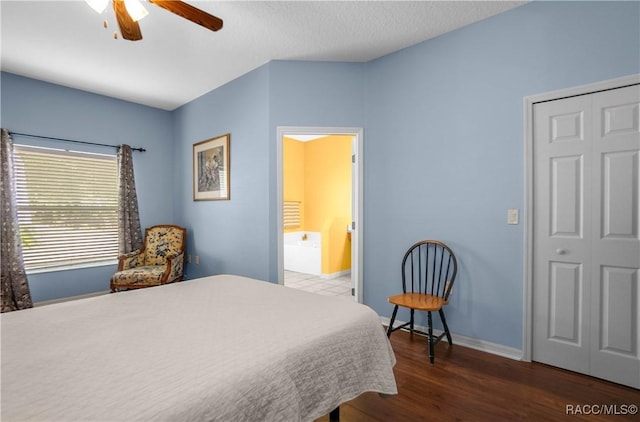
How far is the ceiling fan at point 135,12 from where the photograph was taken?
67.1 inches

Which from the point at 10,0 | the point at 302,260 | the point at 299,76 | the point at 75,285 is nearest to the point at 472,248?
the point at 299,76

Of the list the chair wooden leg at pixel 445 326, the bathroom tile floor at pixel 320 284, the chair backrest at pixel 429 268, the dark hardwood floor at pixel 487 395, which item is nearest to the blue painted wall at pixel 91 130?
the bathroom tile floor at pixel 320 284

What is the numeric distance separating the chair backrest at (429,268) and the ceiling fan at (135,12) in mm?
2352

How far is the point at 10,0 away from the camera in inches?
90.9

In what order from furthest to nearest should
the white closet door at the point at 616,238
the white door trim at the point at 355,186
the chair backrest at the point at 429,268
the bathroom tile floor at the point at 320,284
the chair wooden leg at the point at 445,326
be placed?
the bathroom tile floor at the point at 320,284, the white door trim at the point at 355,186, the chair backrest at the point at 429,268, the chair wooden leg at the point at 445,326, the white closet door at the point at 616,238

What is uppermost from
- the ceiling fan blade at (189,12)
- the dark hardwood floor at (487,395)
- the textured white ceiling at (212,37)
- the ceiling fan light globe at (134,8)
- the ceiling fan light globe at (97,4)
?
the textured white ceiling at (212,37)

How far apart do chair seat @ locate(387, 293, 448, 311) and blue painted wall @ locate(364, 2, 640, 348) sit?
293mm

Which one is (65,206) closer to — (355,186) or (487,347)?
(355,186)

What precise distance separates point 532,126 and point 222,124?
3261 millimetres

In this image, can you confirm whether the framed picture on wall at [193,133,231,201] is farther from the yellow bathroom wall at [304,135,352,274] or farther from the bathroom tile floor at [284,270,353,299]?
the yellow bathroom wall at [304,135,352,274]

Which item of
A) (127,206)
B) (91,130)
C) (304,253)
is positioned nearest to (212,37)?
(91,130)

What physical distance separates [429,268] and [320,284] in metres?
2.33

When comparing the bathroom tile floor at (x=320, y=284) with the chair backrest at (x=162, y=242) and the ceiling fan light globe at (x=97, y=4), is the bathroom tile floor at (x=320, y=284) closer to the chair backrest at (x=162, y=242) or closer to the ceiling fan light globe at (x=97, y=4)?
the chair backrest at (x=162, y=242)

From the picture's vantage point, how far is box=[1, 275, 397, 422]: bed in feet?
2.73
